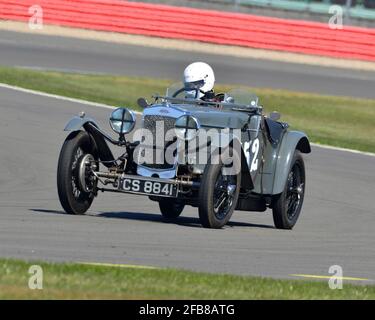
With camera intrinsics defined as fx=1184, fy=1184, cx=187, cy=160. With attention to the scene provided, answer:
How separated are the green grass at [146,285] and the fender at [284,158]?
3.61 meters

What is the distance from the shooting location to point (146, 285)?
749cm

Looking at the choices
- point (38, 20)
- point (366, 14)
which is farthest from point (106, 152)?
point (366, 14)

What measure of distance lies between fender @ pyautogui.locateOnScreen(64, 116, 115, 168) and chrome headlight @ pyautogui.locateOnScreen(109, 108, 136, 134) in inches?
6.9

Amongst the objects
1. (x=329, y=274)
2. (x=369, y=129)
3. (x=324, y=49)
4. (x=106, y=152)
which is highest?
(x=324, y=49)

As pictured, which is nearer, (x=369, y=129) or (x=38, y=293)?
(x=38, y=293)

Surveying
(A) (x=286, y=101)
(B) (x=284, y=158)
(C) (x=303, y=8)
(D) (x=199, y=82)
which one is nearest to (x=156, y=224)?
(B) (x=284, y=158)

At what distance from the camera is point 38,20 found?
32406 mm

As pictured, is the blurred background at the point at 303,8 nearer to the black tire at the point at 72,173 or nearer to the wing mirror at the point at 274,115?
the wing mirror at the point at 274,115

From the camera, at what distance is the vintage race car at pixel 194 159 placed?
36.3 feet

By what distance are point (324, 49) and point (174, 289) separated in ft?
86.2

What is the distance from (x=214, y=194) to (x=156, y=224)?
830mm

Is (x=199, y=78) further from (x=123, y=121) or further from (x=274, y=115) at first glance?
(x=123, y=121)

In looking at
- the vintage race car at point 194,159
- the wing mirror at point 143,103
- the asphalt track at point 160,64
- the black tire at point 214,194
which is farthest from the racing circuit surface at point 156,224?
the asphalt track at point 160,64
